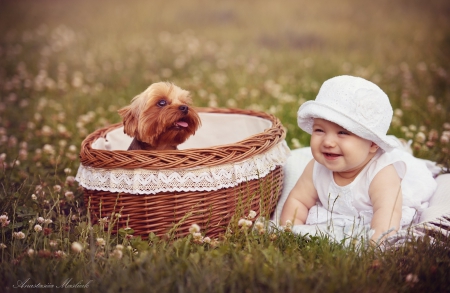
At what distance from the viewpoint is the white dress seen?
3.42m

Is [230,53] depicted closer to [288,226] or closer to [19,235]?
[288,226]

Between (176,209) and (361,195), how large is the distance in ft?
4.39

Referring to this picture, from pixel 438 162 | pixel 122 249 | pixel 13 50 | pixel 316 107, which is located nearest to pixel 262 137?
pixel 316 107

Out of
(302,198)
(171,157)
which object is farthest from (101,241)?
(302,198)

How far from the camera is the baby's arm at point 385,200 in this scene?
3168mm

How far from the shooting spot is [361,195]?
347cm

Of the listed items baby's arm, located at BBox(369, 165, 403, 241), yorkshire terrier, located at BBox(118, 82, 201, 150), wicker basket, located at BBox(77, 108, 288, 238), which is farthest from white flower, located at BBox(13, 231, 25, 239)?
baby's arm, located at BBox(369, 165, 403, 241)

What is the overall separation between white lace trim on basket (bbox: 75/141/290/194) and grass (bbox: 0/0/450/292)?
0.29 meters

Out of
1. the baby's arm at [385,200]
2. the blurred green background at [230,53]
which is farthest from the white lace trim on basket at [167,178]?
the blurred green background at [230,53]

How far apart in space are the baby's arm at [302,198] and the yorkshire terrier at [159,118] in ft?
3.06

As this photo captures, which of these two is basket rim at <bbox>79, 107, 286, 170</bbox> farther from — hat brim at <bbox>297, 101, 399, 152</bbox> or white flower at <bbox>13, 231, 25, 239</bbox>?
white flower at <bbox>13, 231, 25, 239</bbox>

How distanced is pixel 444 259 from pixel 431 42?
7137mm

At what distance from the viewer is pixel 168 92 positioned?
366 cm

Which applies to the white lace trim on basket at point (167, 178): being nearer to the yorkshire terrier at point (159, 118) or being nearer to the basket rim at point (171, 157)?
the basket rim at point (171, 157)
